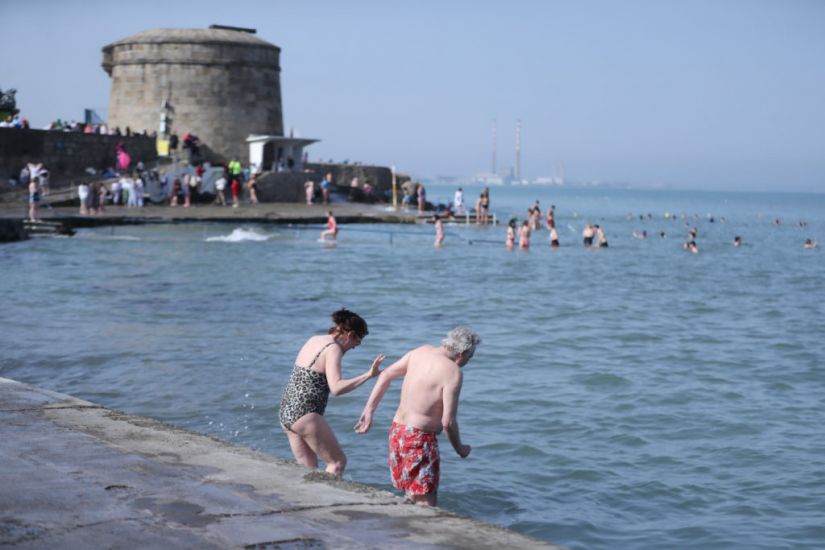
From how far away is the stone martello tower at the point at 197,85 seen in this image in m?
46.2

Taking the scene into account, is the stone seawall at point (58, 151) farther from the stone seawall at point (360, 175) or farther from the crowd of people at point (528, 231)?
the crowd of people at point (528, 231)

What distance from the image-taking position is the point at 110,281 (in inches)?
885

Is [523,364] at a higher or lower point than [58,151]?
lower

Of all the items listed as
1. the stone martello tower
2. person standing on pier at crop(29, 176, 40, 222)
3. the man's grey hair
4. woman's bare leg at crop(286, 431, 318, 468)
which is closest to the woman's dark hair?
the man's grey hair

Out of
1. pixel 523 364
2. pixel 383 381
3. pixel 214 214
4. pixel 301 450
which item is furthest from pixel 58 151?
pixel 383 381

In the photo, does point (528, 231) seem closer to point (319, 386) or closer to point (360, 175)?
point (360, 175)

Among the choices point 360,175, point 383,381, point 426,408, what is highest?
point 360,175

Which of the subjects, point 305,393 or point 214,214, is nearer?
point 305,393

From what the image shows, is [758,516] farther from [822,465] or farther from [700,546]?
[822,465]

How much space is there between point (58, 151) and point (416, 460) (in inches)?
1389

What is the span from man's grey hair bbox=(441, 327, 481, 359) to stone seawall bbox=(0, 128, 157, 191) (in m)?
33.8

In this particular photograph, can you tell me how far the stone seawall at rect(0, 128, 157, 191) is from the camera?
123ft

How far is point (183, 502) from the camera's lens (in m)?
5.06

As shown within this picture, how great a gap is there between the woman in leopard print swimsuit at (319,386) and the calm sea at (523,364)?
125 cm
